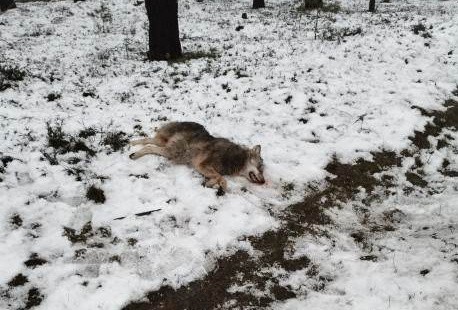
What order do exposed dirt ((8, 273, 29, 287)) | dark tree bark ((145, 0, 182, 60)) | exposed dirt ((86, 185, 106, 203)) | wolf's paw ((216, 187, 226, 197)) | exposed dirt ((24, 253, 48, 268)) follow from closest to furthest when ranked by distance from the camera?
exposed dirt ((8, 273, 29, 287)), exposed dirt ((24, 253, 48, 268)), exposed dirt ((86, 185, 106, 203)), wolf's paw ((216, 187, 226, 197)), dark tree bark ((145, 0, 182, 60))

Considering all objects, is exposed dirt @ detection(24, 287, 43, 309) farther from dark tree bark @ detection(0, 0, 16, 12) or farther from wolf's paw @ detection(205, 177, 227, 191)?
dark tree bark @ detection(0, 0, 16, 12)

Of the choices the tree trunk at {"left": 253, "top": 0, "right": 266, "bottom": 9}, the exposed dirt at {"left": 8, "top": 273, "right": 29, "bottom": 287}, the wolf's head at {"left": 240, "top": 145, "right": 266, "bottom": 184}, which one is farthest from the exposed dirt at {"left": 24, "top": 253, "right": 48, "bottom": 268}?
the tree trunk at {"left": 253, "top": 0, "right": 266, "bottom": 9}

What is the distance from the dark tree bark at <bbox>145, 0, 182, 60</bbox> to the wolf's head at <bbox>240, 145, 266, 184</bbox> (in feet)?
22.5

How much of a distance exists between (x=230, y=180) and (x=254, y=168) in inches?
18.1

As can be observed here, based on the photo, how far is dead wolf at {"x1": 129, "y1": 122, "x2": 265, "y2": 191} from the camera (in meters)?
7.41

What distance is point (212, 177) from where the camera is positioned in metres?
7.23

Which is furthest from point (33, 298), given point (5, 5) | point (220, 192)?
point (5, 5)

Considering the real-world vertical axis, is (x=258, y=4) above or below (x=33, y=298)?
above

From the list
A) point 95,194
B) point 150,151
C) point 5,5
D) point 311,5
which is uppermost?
point 5,5

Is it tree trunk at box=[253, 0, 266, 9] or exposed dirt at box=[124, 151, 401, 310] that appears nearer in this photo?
exposed dirt at box=[124, 151, 401, 310]

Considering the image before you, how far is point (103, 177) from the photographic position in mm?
7172

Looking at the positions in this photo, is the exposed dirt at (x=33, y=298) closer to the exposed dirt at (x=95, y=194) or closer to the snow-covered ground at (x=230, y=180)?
the snow-covered ground at (x=230, y=180)

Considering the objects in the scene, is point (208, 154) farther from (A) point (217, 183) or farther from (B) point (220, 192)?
(B) point (220, 192)

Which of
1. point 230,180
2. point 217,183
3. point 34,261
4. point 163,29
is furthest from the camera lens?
point 163,29
